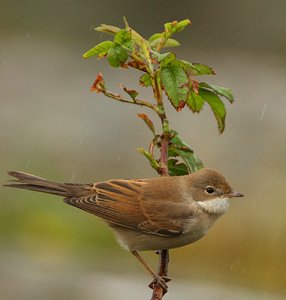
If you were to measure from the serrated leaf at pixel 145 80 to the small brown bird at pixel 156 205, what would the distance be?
2.45ft

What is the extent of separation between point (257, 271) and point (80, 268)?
133 cm

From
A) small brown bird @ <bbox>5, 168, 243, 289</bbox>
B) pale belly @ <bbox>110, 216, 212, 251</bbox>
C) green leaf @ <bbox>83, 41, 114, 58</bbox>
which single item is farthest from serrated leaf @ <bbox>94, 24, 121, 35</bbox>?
pale belly @ <bbox>110, 216, 212, 251</bbox>

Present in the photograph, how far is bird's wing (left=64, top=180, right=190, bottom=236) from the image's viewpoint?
3564 mm

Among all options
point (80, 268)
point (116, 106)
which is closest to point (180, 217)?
point (80, 268)

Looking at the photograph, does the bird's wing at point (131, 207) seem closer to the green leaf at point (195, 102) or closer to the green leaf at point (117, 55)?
the green leaf at point (195, 102)

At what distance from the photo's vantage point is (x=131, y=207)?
361 centimetres

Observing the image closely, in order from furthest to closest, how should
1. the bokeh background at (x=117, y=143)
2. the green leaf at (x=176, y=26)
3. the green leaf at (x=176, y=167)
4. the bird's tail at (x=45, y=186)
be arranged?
the bokeh background at (x=117, y=143), the bird's tail at (x=45, y=186), the green leaf at (x=176, y=167), the green leaf at (x=176, y=26)

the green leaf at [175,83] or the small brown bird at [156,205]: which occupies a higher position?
the small brown bird at [156,205]

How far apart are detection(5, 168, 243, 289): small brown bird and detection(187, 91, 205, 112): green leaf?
0.68 m

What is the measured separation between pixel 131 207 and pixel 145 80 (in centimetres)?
95

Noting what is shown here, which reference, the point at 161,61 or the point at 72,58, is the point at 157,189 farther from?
the point at 72,58

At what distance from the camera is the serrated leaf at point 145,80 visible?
2.75m

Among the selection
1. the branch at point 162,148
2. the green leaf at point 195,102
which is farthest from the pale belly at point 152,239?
the green leaf at point 195,102

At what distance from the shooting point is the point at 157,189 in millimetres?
3531
